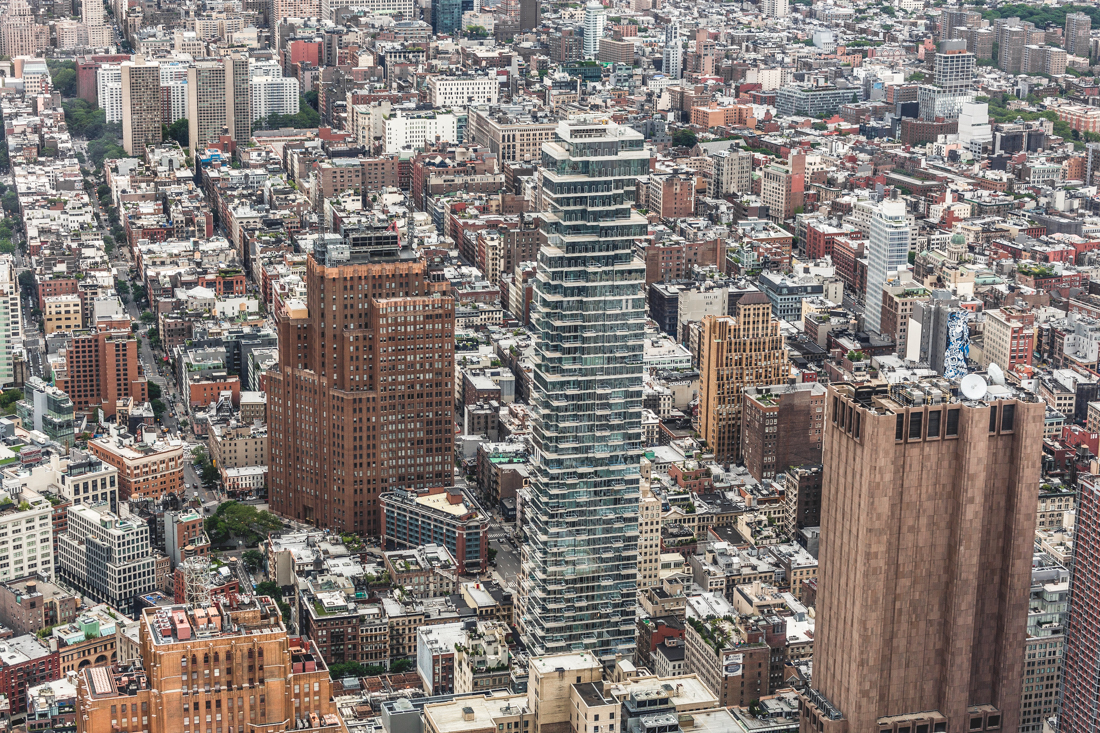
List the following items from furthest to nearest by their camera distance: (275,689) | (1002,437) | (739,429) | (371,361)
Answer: (739,429), (371,361), (1002,437), (275,689)

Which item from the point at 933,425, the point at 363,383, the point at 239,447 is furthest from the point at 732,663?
the point at 239,447

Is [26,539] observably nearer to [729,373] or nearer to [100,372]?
[100,372]

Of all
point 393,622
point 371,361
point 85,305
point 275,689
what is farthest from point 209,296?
point 275,689

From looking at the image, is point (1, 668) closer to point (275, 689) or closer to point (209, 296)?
point (275, 689)

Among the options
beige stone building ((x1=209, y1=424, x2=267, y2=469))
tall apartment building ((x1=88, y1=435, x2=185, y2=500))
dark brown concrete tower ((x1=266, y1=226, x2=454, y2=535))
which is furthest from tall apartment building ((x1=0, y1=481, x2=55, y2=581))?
beige stone building ((x1=209, y1=424, x2=267, y2=469))

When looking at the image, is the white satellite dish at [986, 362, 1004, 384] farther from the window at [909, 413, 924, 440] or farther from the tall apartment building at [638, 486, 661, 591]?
the tall apartment building at [638, 486, 661, 591]

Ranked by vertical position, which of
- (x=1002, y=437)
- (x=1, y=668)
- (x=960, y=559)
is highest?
(x=1002, y=437)

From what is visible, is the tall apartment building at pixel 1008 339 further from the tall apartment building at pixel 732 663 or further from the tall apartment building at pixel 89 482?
the tall apartment building at pixel 89 482
